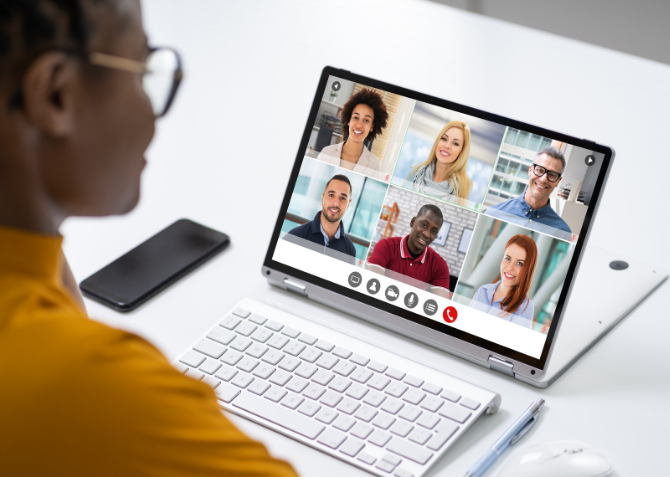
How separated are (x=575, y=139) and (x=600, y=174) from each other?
6cm

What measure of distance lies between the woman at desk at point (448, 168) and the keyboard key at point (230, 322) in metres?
0.31

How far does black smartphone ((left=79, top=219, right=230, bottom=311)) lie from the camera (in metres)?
0.98

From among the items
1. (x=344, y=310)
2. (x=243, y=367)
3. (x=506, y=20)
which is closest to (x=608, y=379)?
(x=344, y=310)

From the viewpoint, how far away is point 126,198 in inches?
21.3

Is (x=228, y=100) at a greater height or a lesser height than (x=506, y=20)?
lesser

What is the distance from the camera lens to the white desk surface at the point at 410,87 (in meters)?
0.87

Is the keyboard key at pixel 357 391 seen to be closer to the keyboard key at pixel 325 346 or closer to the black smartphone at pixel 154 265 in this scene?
the keyboard key at pixel 325 346

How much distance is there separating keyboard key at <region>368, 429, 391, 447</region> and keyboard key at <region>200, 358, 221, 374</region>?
0.73 feet

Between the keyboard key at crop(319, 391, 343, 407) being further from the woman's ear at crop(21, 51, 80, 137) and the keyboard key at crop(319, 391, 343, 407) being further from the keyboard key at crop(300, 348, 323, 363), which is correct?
the woman's ear at crop(21, 51, 80, 137)

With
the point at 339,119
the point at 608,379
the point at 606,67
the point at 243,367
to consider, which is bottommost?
the point at 243,367

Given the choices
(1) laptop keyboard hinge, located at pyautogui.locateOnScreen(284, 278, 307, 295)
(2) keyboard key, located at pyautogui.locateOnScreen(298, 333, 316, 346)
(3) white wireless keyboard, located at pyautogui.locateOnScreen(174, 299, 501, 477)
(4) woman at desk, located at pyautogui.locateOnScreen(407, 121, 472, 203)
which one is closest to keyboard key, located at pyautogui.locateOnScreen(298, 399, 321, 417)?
(3) white wireless keyboard, located at pyautogui.locateOnScreen(174, 299, 501, 477)

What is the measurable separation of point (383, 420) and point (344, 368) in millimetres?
97

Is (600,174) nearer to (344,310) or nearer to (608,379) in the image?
(608,379)

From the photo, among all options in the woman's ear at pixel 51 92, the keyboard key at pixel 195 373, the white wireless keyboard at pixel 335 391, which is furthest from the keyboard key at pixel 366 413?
the woman's ear at pixel 51 92
